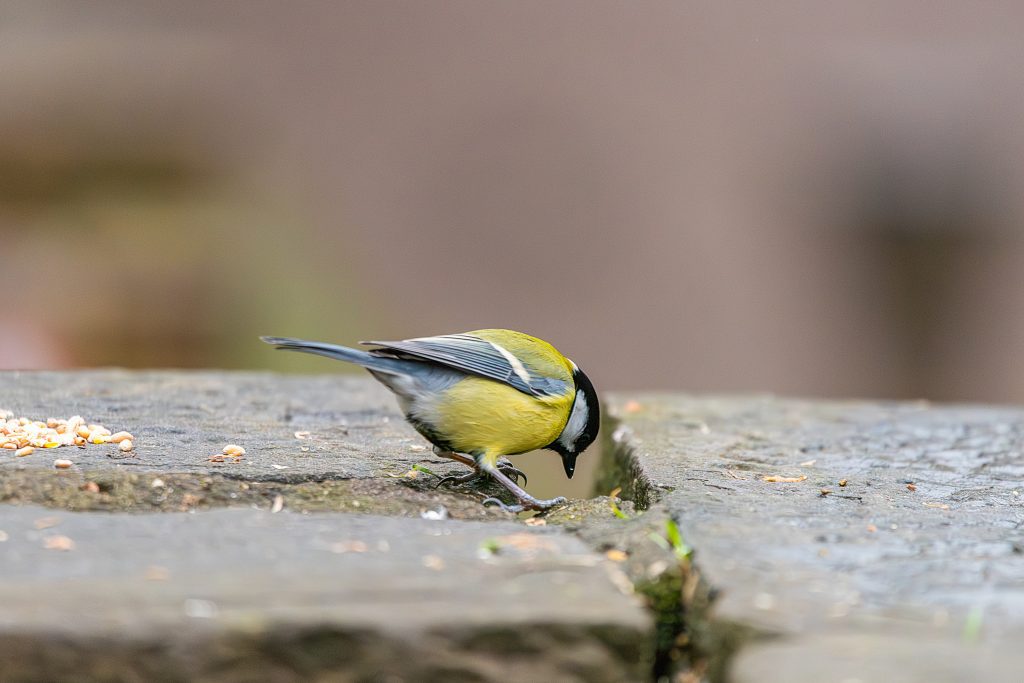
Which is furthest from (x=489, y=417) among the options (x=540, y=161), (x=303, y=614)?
(x=540, y=161)

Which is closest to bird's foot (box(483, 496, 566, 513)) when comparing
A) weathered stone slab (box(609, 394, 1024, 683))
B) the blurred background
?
weathered stone slab (box(609, 394, 1024, 683))

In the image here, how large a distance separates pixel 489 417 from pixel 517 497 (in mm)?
251

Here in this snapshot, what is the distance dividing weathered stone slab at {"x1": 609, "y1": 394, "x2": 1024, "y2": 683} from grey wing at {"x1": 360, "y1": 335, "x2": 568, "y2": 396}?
0.38 meters

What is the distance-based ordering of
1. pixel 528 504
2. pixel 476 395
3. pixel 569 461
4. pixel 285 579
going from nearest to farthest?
1. pixel 285 579
2. pixel 528 504
3. pixel 476 395
4. pixel 569 461

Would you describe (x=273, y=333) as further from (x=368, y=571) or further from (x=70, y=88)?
(x=368, y=571)

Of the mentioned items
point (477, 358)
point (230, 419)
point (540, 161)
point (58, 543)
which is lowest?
point (230, 419)

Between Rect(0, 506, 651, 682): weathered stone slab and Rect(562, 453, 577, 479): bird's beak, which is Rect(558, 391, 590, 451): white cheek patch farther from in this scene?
Rect(0, 506, 651, 682): weathered stone slab

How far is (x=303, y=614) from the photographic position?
69.4 inches

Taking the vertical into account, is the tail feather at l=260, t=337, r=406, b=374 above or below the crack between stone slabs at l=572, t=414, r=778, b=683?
above

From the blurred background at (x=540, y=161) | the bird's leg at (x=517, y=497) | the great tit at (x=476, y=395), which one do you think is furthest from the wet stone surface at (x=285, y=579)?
the blurred background at (x=540, y=161)

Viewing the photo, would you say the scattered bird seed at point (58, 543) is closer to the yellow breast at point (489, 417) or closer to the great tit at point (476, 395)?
the great tit at point (476, 395)

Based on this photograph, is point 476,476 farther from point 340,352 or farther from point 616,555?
point 616,555

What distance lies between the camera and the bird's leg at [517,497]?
2928 millimetres

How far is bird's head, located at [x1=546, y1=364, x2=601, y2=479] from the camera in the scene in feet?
11.5
